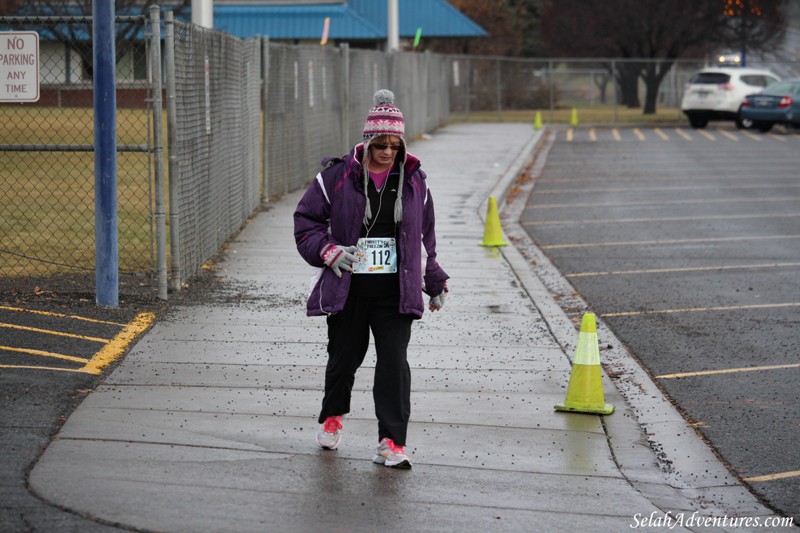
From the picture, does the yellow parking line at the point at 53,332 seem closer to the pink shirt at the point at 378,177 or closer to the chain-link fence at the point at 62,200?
the chain-link fence at the point at 62,200

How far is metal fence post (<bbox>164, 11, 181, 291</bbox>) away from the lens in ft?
31.8

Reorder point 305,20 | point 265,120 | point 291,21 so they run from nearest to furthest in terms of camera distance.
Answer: point 265,120 < point 291,21 < point 305,20

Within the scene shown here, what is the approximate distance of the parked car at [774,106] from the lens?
119 ft

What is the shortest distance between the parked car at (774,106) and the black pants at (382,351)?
3230 centimetres

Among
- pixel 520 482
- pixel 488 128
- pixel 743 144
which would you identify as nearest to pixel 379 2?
pixel 488 128

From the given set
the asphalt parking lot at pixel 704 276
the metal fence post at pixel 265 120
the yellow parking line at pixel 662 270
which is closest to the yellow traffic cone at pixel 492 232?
the asphalt parking lot at pixel 704 276

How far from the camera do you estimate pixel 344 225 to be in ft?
19.7

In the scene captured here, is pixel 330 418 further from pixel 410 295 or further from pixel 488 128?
pixel 488 128

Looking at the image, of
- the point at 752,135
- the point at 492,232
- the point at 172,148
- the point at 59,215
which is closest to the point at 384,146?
the point at 172,148

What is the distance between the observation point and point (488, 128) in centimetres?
3816

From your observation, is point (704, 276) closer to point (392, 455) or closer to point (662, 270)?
point (662, 270)

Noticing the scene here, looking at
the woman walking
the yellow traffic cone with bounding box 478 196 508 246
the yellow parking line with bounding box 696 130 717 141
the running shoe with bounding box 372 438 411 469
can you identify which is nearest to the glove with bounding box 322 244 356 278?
the woman walking

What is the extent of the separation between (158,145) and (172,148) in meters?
0.30

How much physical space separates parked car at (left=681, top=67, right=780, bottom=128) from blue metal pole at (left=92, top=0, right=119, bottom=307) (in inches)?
1212
